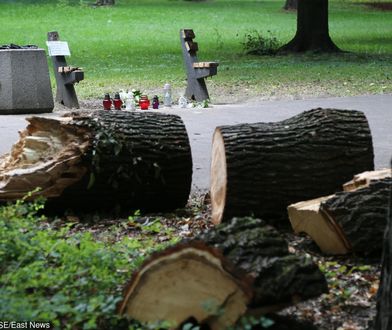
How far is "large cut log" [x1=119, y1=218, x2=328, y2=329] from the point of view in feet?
15.9

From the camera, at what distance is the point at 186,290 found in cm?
494

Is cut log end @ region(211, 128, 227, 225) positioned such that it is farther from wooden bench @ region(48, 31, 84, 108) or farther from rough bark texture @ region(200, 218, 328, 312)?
wooden bench @ region(48, 31, 84, 108)

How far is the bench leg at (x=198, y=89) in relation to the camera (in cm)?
1641

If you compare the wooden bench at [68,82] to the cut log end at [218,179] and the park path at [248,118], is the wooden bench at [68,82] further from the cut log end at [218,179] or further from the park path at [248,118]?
the cut log end at [218,179]

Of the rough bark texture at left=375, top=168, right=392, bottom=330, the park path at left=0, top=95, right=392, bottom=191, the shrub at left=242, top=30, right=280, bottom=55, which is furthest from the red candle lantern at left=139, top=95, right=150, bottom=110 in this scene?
the shrub at left=242, top=30, right=280, bottom=55

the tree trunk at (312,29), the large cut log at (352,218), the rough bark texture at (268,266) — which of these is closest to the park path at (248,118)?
the large cut log at (352,218)

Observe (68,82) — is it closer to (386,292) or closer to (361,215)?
(361,215)

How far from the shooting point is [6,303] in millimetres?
4695

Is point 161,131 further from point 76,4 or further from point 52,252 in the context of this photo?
point 76,4

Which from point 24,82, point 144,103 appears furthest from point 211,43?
point 24,82

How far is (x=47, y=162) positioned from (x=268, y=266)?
2967 millimetres

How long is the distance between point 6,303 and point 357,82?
14434 millimetres

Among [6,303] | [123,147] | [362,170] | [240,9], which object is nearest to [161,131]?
[123,147]

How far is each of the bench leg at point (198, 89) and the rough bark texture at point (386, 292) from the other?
1172cm
